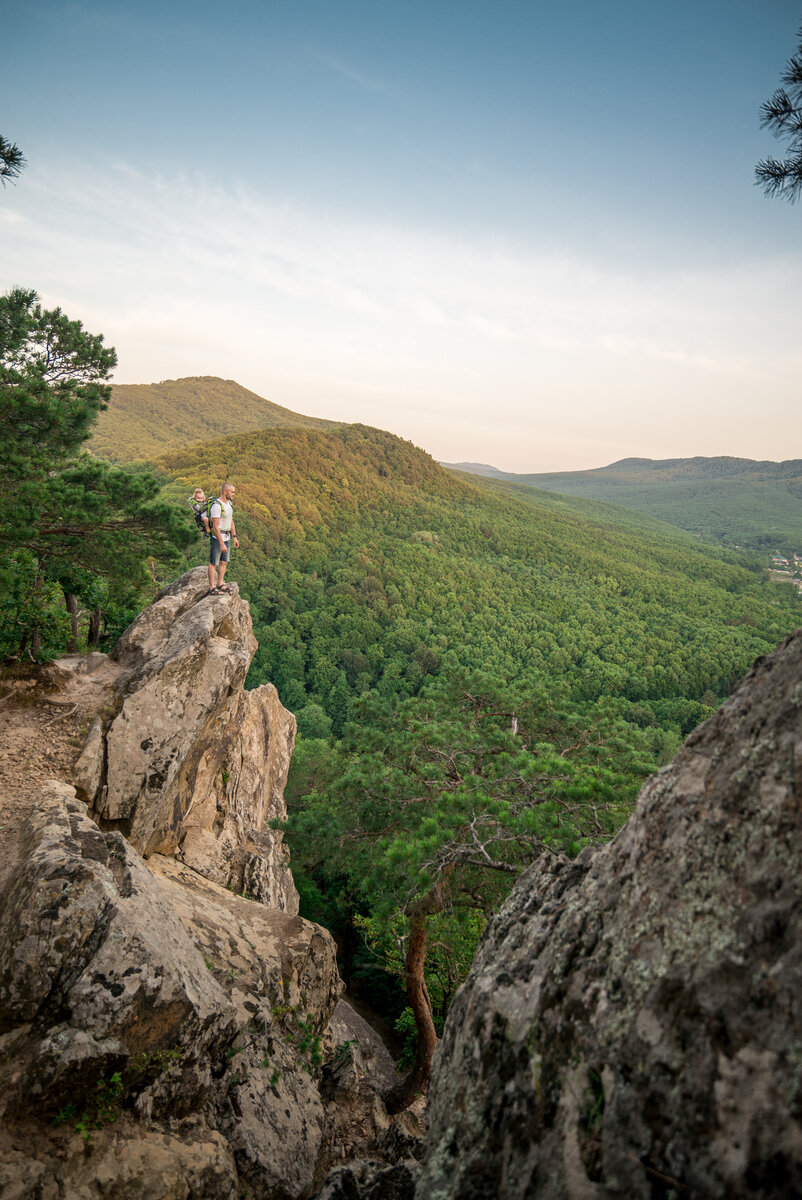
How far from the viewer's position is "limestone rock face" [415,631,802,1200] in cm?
203

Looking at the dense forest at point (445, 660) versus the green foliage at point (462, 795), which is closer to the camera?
the green foliage at point (462, 795)

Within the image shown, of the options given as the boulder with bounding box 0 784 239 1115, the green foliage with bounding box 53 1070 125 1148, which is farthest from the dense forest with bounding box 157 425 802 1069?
the green foliage with bounding box 53 1070 125 1148

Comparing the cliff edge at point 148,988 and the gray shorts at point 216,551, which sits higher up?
the gray shorts at point 216,551

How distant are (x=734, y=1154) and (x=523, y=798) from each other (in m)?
4.82

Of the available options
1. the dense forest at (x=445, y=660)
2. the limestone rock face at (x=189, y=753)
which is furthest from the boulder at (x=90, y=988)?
the limestone rock face at (x=189, y=753)

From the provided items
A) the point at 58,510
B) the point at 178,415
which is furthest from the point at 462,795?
the point at 178,415

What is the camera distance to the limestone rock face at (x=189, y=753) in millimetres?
8086

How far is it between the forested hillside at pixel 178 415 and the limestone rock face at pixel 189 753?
87517 mm

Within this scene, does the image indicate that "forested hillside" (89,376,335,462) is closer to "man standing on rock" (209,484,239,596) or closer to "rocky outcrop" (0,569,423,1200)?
"man standing on rock" (209,484,239,596)

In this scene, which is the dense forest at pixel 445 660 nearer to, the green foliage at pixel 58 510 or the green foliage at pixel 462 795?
the green foliage at pixel 462 795

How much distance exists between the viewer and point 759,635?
59.3 m

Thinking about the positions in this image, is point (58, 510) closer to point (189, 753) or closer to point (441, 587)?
point (189, 753)

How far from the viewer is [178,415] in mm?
140750

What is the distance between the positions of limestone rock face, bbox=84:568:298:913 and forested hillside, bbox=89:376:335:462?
287ft
